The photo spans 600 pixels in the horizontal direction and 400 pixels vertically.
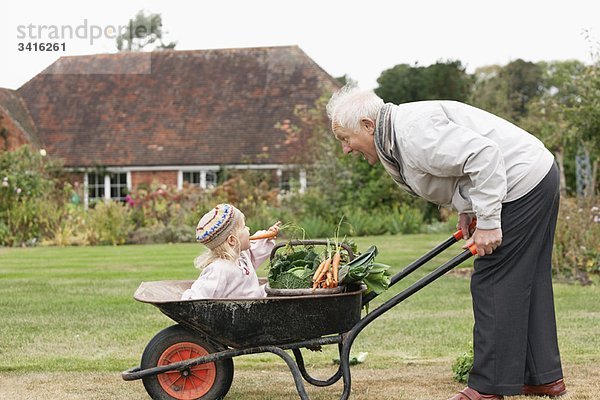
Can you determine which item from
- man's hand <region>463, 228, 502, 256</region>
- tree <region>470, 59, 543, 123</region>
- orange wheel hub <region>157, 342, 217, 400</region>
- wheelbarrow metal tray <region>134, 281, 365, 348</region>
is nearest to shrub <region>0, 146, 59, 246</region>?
tree <region>470, 59, 543, 123</region>

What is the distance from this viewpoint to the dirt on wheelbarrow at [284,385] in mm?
5066

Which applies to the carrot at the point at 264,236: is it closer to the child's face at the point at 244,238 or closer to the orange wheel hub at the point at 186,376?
the child's face at the point at 244,238

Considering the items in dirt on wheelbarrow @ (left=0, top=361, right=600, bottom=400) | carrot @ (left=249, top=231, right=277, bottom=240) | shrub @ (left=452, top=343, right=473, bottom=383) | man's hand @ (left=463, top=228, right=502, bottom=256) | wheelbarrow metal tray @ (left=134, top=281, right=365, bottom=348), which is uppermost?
man's hand @ (left=463, top=228, right=502, bottom=256)

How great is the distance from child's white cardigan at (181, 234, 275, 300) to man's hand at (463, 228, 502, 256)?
111cm

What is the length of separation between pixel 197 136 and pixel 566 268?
18.2 meters

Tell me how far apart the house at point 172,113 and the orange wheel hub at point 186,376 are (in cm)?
2077

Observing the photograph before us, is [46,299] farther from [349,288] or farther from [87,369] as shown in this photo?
[349,288]

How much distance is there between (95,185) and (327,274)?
24415mm

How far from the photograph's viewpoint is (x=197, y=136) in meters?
28.0

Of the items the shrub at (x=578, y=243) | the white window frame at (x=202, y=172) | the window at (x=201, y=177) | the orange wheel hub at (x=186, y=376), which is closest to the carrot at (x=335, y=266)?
the orange wheel hub at (x=186, y=376)

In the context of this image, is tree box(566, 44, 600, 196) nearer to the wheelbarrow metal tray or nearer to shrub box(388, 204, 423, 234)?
the wheelbarrow metal tray

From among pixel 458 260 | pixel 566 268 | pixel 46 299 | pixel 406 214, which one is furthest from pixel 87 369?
pixel 406 214

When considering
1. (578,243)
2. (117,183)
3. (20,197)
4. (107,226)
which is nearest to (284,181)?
(117,183)

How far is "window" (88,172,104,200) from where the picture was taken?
28219mm
